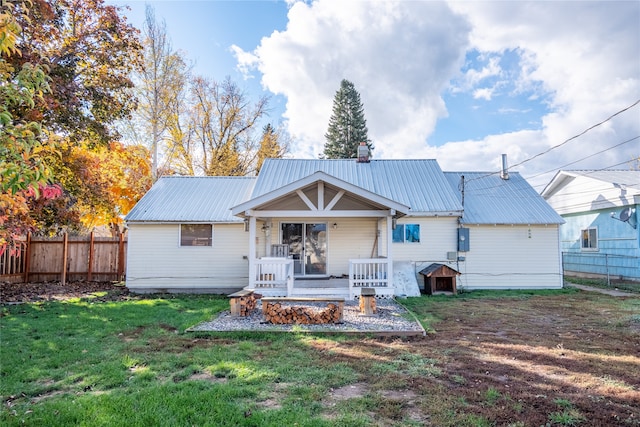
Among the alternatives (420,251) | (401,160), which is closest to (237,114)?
(401,160)

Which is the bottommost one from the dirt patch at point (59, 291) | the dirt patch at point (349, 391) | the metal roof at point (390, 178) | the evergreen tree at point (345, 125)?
the dirt patch at point (59, 291)

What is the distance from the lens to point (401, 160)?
51.4 ft

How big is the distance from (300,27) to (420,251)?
908 centimetres

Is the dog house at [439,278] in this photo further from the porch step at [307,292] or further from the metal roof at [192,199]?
the metal roof at [192,199]

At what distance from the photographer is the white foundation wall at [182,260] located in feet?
41.2

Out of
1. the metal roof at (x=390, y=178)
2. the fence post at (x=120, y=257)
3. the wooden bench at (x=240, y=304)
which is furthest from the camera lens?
the fence post at (x=120, y=257)

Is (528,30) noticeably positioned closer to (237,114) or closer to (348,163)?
(348,163)

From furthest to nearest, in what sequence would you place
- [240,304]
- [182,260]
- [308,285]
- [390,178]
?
[390,178], [182,260], [308,285], [240,304]

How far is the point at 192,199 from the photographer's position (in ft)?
44.8

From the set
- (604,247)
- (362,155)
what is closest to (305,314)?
(362,155)

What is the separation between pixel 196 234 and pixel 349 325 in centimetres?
762

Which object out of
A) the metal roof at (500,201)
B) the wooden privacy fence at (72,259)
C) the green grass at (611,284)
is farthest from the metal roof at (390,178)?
the green grass at (611,284)

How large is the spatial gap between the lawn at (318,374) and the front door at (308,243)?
5175mm

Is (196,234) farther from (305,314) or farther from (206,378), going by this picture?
(206,378)
